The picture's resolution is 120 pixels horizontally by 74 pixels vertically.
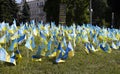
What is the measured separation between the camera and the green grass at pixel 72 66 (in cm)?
921

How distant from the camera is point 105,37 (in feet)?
56.3

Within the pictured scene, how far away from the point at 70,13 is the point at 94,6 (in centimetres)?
2203

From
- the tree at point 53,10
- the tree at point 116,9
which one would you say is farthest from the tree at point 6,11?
the tree at point 116,9

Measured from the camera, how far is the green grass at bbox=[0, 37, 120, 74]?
30.2 feet

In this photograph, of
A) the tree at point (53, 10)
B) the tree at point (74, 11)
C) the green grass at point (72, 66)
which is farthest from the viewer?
the tree at point (53, 10)

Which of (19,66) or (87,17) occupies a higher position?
(19,66)

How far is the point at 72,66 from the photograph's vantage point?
32.9ft

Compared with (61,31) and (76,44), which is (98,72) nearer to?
(76,44)

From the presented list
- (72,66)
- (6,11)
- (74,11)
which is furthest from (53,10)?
A: (72,66)

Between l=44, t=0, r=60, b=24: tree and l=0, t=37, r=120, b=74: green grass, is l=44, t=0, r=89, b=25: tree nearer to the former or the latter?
l=44, t=0, r=60, b=24: tree

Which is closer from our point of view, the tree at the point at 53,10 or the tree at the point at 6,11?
the tree at the point at 53,10

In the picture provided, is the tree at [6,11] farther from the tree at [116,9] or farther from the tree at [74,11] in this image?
the tree at [116,9]

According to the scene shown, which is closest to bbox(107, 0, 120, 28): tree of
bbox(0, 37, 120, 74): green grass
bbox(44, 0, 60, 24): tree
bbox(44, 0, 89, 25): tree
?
bbox(44, 0, 89, 25): tree

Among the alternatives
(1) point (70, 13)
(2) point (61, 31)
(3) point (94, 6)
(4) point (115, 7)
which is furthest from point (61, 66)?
(3) point (94, 6)
